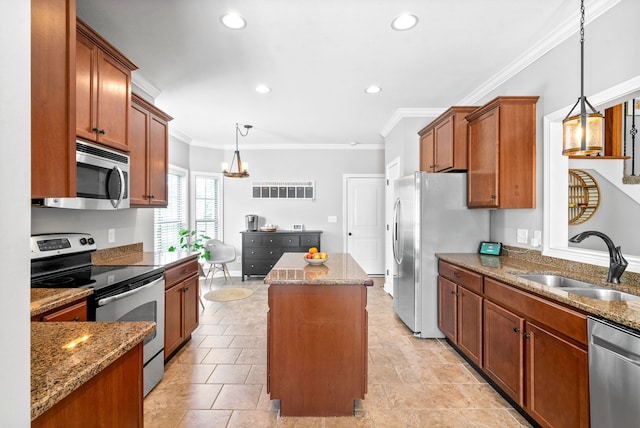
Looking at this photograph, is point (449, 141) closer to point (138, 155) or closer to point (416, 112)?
point (416, 112)

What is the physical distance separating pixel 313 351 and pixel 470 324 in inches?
55.6

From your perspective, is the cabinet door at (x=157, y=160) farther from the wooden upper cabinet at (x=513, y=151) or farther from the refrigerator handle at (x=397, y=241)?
the wooden upper cabinet at (x=513, y=151)

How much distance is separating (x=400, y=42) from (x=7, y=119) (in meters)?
2.56

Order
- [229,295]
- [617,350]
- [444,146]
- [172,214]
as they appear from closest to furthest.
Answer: [617,350] < [444,146] < [229,295] < [172,214]

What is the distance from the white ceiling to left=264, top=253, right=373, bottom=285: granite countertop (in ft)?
5.99

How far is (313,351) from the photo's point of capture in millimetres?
1968

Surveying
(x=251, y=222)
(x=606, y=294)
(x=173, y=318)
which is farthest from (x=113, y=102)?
(x=251, y=222)

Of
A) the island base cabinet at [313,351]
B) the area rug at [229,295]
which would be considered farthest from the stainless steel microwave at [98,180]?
the area rug at [229,295]

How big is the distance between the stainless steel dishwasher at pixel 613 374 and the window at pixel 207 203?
18.3ft

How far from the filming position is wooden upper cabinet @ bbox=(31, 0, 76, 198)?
0.99 m

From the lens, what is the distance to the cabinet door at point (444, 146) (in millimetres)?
3139

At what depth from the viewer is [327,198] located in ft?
20.2

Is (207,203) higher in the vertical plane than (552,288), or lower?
higher

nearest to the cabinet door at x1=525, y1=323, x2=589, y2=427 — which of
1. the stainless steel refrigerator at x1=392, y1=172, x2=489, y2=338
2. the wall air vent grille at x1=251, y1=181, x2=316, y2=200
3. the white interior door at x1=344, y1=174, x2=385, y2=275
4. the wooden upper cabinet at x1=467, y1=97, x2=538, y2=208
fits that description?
the wooden upper cabinet at x1=467, y1=97, x2=538, y2=208
